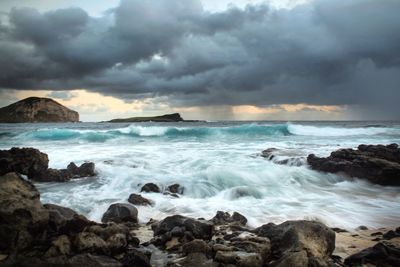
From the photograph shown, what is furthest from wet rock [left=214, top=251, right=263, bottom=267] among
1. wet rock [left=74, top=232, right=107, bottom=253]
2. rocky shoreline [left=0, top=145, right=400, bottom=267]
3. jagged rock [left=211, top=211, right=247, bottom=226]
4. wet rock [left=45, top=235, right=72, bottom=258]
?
jagged rock [left=211, top=211, right=247, bottom=226]

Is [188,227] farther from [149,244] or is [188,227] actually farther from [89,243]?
[89,243]

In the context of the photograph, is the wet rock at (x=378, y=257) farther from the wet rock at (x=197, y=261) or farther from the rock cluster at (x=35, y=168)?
the rock cluster at (x=35, y=168)

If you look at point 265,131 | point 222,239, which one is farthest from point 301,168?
point 265,131

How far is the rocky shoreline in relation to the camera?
168 inches

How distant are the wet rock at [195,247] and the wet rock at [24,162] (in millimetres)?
7912

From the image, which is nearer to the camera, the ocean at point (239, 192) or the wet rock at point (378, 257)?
the wet rock at point (378, 257)

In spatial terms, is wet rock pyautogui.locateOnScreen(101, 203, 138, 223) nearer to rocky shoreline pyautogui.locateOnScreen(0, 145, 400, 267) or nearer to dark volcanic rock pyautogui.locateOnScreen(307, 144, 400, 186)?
rocky shoreline pyautogui.locateOnScreen(0, 145, 400, 267)

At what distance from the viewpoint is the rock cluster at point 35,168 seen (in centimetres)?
1073

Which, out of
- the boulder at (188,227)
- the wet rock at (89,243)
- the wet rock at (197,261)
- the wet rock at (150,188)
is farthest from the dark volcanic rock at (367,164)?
the wet rock at (89,243)

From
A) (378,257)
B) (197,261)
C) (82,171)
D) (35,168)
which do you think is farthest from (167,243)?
(35,168)

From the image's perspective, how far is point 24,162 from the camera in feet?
37.2

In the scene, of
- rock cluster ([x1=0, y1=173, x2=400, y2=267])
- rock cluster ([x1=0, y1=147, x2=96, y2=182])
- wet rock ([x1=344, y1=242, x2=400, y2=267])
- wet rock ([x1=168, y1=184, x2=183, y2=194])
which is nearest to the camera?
rock cluster ([x1=0, y1=173, x2=400, y2=267])

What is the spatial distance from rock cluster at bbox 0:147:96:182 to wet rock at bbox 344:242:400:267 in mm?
8892

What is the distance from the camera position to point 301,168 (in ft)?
42.1
